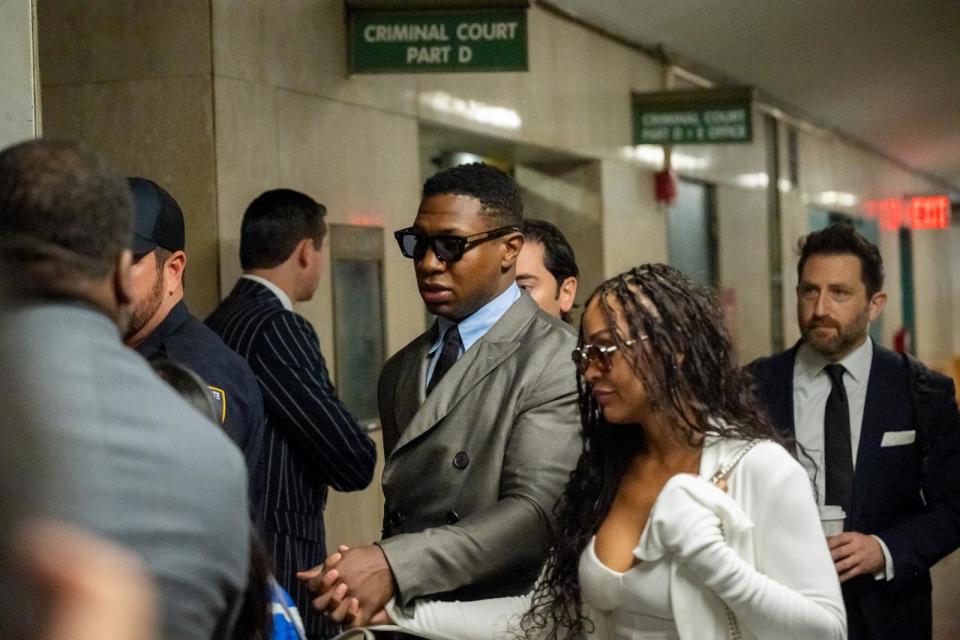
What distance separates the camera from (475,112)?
8.19m

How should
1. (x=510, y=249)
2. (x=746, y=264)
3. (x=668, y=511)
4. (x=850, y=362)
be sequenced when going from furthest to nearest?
(x=746, y=264)
(x=850, y=362)
(x=510, y=249)
(x=668, y=511)

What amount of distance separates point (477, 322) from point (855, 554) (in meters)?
1.22

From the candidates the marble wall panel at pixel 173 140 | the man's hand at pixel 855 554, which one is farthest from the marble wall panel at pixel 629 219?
the man's hand at pixel 855 554

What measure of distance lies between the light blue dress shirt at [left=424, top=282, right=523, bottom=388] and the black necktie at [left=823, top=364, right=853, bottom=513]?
3.77ft

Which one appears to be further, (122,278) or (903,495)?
(903,495)

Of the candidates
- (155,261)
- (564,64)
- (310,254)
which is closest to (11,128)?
(155,261)

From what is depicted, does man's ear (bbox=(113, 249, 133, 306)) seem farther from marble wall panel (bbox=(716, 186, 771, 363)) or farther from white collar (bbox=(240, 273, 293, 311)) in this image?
marble wall panel (bbox=(716, 186, 771, 363))

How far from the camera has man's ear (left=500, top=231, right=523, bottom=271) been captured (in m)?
3.25

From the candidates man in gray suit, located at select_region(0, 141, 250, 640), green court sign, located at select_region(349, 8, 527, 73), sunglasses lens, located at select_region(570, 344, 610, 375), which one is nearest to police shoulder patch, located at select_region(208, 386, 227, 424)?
sunglasses lens, located at select_region(570, 344, 610, 375)

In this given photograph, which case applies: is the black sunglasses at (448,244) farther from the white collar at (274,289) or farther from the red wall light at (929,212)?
the red wall light at (929,212)

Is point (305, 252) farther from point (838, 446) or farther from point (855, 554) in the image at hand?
point (855, 554)

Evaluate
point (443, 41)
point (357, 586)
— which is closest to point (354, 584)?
point (357, 586)

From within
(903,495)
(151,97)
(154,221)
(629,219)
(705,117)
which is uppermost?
(705,117)

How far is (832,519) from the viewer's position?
3.44m
